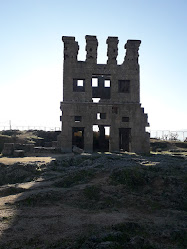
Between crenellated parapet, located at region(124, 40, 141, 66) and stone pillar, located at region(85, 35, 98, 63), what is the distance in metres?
2.88

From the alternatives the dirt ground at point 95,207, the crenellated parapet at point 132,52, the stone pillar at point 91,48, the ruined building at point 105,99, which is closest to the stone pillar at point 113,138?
the ruined building at point 105,99

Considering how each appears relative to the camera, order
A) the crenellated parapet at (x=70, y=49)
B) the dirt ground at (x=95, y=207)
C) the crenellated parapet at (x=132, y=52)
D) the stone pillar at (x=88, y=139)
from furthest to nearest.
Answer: the crenellated parapet at (x=132, y=52) → the crenellated parapet at (x=70, y=49) → the stone pillar at (x=88, y=139) → the dirt ground at (x=95, y=207)

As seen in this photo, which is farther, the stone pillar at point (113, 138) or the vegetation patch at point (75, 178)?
the stone pillar at point (113, 138)

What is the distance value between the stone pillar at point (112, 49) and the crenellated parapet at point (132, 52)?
3.33 ft

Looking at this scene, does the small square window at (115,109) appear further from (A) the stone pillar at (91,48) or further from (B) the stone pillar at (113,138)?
(A) the stone pillar at (91,48)

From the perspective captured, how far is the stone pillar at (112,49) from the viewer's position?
21.7 m

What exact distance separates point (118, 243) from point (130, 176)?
16.7ft

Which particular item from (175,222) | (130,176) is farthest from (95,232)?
(130,176)

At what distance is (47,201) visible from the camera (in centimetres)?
862

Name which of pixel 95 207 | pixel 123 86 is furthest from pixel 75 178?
pixel 123 86

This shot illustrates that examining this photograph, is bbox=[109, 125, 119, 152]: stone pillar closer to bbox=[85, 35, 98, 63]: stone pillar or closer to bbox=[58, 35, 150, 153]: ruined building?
bbox=[58, 35, 150, 153]: ruined building

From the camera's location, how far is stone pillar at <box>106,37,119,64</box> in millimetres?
21703

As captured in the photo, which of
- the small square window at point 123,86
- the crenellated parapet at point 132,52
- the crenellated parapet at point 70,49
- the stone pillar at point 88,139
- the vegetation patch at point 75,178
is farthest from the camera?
the small square window at point 123,86

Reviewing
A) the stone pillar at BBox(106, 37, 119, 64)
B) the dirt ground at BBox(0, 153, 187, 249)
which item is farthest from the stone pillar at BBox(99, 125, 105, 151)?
the dirt ground at BBox(0, 153, 187, 249)
